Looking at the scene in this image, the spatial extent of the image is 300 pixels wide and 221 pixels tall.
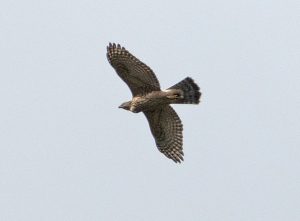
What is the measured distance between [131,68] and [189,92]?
1.79 meters

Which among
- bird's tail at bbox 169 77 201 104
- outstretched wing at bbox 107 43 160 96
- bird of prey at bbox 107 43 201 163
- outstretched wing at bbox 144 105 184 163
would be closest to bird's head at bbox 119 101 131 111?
bird of prey at bbox 107 43 201 163

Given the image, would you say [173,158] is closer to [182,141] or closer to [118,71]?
[182,141]

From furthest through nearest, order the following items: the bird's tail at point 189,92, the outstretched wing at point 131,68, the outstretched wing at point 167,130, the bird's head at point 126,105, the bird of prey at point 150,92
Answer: the outstretched wing at point 167,130 < the bird's head at point 126,105 < the bird's tail at point 189,92 < the bird of prey at point 150,92 < the outstretched wing at point 131,68

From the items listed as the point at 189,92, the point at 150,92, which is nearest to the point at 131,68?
the point at 150,92

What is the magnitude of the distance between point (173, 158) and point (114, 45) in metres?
3.88

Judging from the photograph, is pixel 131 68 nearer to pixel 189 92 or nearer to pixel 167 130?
pixel 189 92

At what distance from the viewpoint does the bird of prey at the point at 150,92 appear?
109 ft

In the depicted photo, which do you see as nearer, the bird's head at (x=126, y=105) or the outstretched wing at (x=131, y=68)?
the outstretched wing at (x=131, y=68)

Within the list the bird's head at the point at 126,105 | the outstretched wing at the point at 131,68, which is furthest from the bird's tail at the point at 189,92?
the bird's head at the point at 126,105

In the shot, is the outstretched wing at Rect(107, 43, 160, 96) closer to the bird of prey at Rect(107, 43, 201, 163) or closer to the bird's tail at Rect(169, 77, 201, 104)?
the bird of prey at Rect(107, 43, 201, 163)

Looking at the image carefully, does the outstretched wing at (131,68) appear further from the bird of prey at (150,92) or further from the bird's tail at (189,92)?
the bird's tail at (189,92)

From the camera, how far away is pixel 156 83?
33406 mm

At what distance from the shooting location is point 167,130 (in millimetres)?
34656

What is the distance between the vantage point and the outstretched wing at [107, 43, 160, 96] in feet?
109
